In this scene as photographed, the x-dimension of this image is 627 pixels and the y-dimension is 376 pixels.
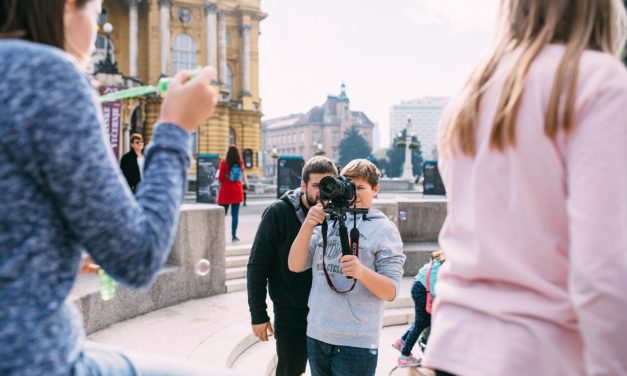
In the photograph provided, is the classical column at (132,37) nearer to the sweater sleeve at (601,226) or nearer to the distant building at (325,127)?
the sweater sleeve at (601,226)

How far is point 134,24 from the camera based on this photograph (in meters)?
44.8

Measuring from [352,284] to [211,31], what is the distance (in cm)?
4602

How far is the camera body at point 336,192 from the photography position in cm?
315

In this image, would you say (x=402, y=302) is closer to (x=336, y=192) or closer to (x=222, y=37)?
(x=336, y=192)

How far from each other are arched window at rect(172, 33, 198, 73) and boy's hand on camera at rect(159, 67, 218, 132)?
4719cm

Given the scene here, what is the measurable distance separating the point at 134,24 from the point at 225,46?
7.46m

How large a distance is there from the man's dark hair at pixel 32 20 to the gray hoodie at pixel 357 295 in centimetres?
237

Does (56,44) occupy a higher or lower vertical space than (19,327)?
higher

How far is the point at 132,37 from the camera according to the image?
147 ft

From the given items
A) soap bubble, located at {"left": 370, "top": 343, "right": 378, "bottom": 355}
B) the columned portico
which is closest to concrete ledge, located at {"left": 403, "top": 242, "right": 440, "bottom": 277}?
soap bubble, located at {"left": 370, "top": 343, "right": 378, "bottom": 355}

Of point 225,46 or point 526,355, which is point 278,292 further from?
point 225,46

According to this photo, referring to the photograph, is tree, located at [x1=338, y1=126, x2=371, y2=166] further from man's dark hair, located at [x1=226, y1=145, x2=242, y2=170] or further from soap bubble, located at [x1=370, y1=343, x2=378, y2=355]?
soap bubble, located at [x1=370, y1=343, x2=378, y2=355]

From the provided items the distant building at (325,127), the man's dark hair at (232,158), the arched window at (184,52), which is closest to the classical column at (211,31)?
the arched window at (184,52)

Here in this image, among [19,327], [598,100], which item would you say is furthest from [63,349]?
[598,100]
